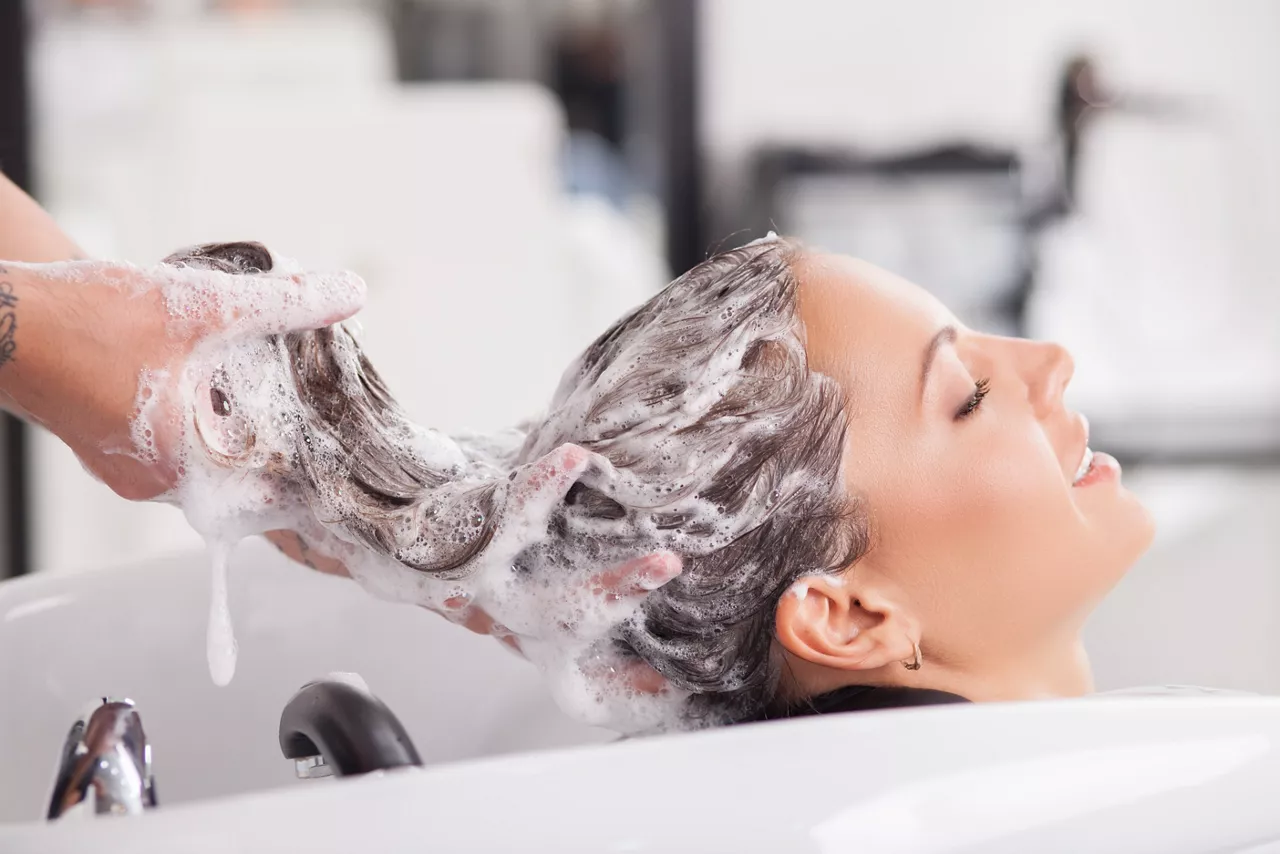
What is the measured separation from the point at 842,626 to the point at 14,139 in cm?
225

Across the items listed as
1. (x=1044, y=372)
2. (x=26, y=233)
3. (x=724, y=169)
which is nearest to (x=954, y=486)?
(x=1044, y=372)

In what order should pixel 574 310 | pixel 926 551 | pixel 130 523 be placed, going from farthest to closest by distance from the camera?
1. pixel 574 310
2. pixel 130 523
3. pixel 926 551

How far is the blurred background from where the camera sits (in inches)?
96.0

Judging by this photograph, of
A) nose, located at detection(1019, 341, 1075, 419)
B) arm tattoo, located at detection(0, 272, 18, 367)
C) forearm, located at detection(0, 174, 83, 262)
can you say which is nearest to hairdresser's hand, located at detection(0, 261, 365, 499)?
arm tattoo, located at detection(0, 272, 18, 367)

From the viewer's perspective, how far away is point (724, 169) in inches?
104

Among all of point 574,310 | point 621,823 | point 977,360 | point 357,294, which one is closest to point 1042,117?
point 574,310

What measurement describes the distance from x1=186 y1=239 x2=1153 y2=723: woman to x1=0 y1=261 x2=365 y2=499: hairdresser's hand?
0.07 metres

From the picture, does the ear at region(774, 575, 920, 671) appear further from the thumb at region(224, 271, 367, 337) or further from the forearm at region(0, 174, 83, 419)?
the forearm at region(0, 174, 83, 419)

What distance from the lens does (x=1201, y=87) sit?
268 centimetres

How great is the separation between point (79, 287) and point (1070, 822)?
1.89 ft

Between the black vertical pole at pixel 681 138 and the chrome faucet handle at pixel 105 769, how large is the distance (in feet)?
6.67

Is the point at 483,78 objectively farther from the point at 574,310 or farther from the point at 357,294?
the point at 357,294

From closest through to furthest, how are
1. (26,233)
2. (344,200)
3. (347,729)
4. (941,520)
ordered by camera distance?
(347,729), (941,520), (26,233), (344,200)

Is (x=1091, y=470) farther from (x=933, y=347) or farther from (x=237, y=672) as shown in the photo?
(x=237, y=672)
